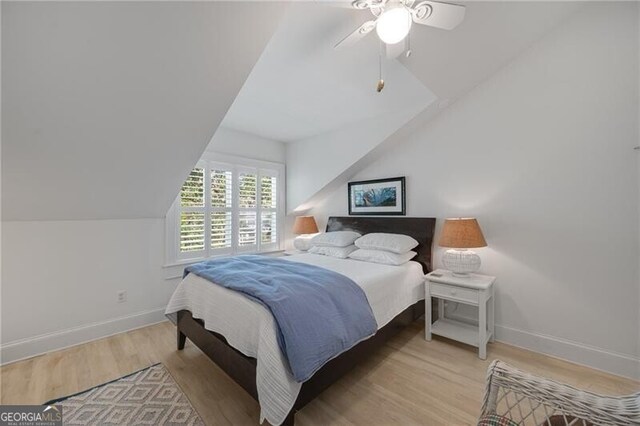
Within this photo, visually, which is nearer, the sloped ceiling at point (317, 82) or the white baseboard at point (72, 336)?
the sloped ceiling at point (317, 82)

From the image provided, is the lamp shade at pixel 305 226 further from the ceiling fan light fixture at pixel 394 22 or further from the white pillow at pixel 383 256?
the ceiling fan light fixture at pixel 394 22

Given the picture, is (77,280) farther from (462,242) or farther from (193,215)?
(462,242)

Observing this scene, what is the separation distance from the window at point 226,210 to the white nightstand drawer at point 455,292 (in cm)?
261

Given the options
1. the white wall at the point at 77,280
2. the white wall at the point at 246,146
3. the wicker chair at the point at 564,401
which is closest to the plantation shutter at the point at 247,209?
the white wall at the point at 246,146

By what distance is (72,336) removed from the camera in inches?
97.0

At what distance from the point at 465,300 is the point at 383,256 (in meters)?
0.83

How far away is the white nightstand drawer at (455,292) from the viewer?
2.27m

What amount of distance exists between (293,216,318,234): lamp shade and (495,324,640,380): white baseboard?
102 inches

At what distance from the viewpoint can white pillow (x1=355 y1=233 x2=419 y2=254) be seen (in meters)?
2.79

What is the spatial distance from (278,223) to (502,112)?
328 cm

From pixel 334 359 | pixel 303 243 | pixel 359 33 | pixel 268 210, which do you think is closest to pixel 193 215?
pixel 268 210

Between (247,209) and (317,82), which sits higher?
(317,82)

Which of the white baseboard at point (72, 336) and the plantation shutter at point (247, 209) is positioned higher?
the plantation shutter at point (247, 209)

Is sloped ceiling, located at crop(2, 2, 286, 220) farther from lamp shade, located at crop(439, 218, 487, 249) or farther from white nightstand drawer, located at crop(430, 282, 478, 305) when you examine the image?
white nightstand drawer, located at crop(430, 282, 478, 305)
